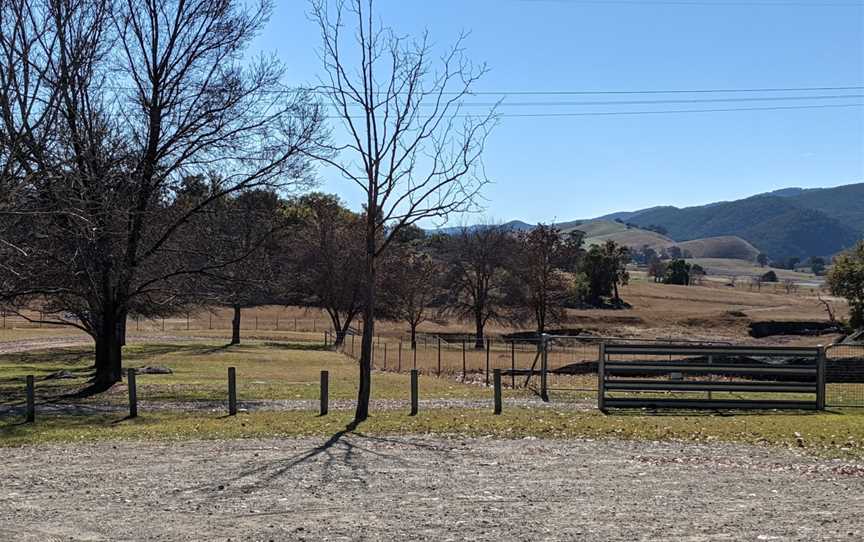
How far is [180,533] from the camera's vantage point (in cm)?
785

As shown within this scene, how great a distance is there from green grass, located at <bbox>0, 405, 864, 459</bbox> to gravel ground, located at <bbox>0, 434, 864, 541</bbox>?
3.65 feet

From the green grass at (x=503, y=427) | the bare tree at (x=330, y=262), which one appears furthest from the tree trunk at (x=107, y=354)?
the bare tree at (x=330, y=262)

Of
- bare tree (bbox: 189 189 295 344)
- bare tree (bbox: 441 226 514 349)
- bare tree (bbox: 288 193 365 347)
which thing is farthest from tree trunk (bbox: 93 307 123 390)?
bare tree (bbox: 441 226 514 349)

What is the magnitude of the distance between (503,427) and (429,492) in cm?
572

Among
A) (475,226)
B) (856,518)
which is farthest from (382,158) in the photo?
(475,226)

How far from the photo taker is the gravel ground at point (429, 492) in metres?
7.93

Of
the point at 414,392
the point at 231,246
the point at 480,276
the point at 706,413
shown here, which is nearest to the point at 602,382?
the point at 706,413

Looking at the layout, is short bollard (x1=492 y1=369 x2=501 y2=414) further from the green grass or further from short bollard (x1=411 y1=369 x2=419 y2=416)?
short bollard (x1=411 y1=369 x2=419 y2=416)

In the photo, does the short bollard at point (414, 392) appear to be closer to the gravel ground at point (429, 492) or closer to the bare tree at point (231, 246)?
the gravel ground at point (429, 492)

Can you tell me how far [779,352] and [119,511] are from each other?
15.1m

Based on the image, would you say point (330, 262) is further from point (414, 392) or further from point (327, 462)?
point (327, 462)

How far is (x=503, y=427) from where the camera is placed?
15.2 m

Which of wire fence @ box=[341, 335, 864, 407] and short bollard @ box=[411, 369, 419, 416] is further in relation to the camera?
wire fence @ box=[341, 335, 864, 407]

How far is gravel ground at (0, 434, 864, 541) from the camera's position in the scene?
7.93 metres
